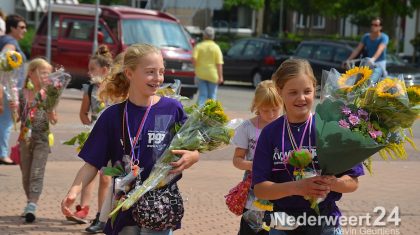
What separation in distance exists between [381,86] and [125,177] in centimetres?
158

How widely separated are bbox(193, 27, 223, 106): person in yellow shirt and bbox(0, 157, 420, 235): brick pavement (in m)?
5.73

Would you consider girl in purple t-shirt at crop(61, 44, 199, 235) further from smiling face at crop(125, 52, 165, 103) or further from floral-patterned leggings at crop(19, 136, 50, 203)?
floral-patterned leggings at crop(19, 136, 50, 203)

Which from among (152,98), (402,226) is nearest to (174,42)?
(402,226)

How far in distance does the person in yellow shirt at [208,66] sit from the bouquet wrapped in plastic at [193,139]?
13276 millimetres

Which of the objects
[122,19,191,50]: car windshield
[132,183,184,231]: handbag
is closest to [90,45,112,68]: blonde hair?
[132,183,184,231]: handbag

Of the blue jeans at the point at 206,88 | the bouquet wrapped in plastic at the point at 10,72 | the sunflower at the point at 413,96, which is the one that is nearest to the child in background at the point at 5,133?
the bouquet wrapped in plastic at the point at 10,72

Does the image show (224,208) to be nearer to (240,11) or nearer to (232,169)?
(232,169)

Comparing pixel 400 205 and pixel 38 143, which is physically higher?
pixel 38 143

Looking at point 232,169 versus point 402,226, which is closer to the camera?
point 402,226

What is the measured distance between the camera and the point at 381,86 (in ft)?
16.2

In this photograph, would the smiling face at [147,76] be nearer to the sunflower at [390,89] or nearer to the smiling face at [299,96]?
the smiling face at [299,96]

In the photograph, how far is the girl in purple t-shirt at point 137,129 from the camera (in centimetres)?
562

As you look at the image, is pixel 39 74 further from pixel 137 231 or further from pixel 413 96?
pixel 413 96

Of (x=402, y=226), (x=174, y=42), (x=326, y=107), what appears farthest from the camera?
(x=174, y=42)
